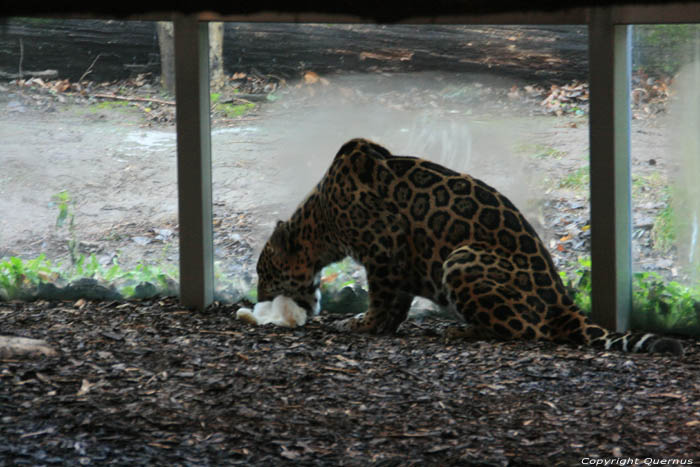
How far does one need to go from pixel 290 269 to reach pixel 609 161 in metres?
2.41

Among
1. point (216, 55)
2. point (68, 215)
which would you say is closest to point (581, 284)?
point (216, 55)

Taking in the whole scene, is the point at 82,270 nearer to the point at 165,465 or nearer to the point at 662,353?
the point at 165,465

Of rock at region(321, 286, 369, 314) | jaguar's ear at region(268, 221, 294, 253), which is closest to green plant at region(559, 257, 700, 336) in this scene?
rock at region(321, 286, 369, 314)

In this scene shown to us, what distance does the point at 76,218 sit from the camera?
24.9ft

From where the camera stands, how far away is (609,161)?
20.2 ft

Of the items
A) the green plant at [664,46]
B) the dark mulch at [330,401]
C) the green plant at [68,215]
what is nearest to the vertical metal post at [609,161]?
the green plant at [664,46]

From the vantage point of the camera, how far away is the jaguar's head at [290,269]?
6.74 m

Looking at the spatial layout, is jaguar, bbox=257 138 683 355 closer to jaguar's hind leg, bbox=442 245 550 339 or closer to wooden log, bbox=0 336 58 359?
jaguar's hind leg, bbox=442 245 550 339

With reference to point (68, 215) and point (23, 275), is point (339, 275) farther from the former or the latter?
point (23, 275)

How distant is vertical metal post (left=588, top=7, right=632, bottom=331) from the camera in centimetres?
613

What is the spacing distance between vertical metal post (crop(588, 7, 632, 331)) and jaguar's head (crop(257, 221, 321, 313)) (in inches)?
80.1

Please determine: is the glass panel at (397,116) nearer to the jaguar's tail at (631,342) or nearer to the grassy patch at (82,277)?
the grassy patch at (82,277)

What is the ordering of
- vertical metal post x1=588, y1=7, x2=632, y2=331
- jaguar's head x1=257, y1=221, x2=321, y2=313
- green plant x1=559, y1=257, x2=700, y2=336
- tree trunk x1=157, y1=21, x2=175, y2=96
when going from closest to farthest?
vertical metal post x1=588, y1=7, x2=632, y2=331, green plant x1=559, y1=257, x2=700, y2=336, jaguar's head x1=257, y1=221, x2=321, y2=313, tree trunk x1=157, y1=21, x2=175, y2=96

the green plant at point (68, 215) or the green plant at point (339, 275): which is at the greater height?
the green plant at point (68, 215)
